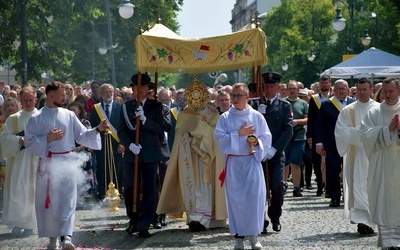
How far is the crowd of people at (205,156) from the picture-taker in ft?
34.2

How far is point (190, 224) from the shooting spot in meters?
12.7

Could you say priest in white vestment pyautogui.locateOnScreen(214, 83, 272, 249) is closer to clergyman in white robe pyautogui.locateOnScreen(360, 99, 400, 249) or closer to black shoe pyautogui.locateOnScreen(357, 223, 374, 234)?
clergyman in white robe pyautogui.locateOnScreen(360, 99, 400, 249)

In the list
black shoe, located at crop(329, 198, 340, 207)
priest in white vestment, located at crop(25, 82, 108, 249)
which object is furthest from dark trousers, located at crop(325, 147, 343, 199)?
priest in white vestment, located at crop(25, 82, 108, 249)

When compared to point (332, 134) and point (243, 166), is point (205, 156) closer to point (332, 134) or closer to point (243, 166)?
point (243, 166)

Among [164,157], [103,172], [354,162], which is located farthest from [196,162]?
[103,172]

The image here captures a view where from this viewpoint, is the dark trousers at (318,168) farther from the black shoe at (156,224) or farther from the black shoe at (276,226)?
the black shoe at (276,226)

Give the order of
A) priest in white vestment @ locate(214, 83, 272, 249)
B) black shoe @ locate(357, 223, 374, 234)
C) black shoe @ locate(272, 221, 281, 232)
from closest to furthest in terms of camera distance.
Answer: priest in white vestment @ locate(214, 83, 272, 249) < black shoe @ locate(357, 223, 374, 234) < black shoe @ locate(272, 221, 281, 232)

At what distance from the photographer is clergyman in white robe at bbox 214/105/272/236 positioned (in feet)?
35.1

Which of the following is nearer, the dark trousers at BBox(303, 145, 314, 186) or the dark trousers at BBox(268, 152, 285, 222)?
the dark trousers at BBox(268, 152, 285, 222)

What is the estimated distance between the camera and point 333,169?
1484 cm

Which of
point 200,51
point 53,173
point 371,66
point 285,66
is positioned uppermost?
point 285,66

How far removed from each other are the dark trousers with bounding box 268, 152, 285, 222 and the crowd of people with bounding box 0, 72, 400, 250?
0.01m

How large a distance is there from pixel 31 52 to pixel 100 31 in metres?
23.2

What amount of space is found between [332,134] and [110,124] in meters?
4.05
